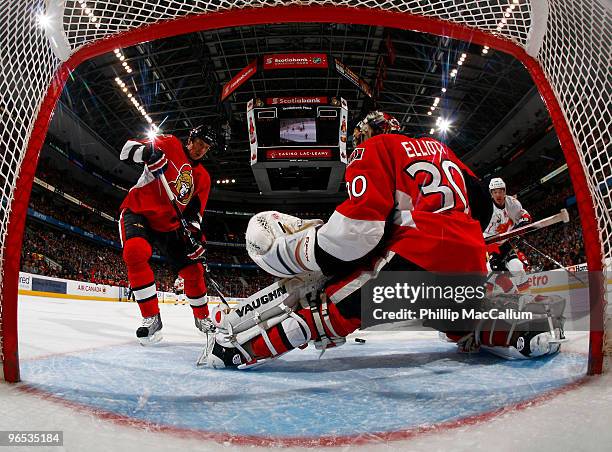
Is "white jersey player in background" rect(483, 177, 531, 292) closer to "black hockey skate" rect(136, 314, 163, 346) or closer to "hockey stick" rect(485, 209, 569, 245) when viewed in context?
"hockey stick" rect(485, 209, 569, 245)

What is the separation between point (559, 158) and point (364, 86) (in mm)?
7709

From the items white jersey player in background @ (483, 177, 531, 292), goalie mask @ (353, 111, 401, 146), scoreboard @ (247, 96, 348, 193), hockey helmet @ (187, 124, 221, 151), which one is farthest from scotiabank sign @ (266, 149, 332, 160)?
goalie mask @ (353, 111, 401, 146)

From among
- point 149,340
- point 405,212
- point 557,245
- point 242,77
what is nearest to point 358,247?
point 405,212

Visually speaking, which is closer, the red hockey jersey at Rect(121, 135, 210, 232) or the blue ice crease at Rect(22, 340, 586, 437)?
the blue ice crease at Rect(22, 340, 586, 437)

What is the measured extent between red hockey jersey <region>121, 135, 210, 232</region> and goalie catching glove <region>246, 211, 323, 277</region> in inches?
43.2

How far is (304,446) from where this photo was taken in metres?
0.60

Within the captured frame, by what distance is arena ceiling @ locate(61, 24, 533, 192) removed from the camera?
941 cm

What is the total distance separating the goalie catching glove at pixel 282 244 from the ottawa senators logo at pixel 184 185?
110cm

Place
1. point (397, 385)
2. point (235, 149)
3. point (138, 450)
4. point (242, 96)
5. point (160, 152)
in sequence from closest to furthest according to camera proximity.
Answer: point (138, 450)
point (397, 385)
point (160, 152)
point (242, 96)
point (235, 149)

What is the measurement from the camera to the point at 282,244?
117 cm

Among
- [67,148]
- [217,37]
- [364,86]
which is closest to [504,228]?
[364,86]

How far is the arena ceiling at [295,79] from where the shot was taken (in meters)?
9.41

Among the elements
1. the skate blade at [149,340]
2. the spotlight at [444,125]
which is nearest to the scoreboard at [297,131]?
the skate blade at [149,340]

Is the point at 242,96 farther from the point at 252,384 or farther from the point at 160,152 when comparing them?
the point at 252,384
